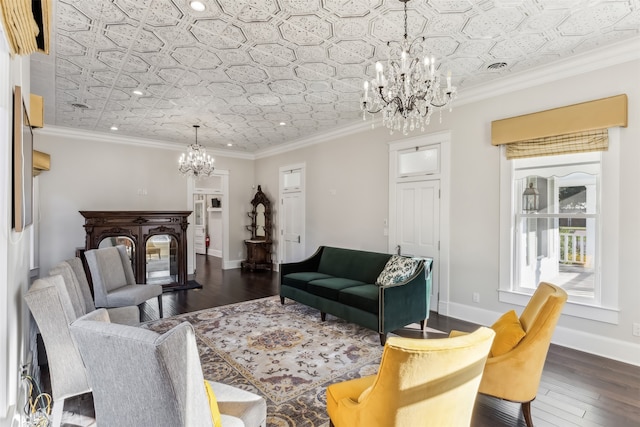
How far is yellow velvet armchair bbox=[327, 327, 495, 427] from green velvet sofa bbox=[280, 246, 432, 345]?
2.03 metres

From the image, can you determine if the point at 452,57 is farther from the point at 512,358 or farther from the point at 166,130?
the point at 166,130

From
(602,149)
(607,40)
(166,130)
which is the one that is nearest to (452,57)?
(607,40)

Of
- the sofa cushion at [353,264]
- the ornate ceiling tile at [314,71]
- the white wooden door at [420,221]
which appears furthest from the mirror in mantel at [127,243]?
the white wooden door at [420,221]

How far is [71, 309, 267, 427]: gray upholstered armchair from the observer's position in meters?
1.17

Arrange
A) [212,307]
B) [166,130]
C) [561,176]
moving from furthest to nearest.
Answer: [166,130]
[212,307]
[561,176]

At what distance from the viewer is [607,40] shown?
300 centimetres

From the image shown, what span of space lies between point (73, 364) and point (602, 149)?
15.4 feet

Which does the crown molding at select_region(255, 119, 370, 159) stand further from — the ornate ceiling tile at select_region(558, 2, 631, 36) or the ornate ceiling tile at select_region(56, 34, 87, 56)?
the ornate ceiling tile at select_region(56, 34, 87, 56)

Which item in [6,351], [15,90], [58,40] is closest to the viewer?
[6,351]

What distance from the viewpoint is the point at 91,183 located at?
247 inches

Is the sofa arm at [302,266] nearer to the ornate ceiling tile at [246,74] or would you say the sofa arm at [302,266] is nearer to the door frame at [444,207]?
the door frame at [444,207]

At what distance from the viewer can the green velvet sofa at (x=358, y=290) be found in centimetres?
357

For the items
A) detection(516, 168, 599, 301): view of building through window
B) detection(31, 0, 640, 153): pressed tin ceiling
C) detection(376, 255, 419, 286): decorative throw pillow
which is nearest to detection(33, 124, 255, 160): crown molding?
detection(31, 0, 640, 153): pressed tin ceiling

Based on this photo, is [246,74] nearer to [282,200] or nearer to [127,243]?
[127,243]
